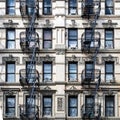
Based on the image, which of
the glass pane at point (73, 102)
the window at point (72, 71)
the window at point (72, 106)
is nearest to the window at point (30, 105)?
the window at point (72, 106)

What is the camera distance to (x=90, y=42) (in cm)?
3975

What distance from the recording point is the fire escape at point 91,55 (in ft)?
128

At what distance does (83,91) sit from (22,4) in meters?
8.28

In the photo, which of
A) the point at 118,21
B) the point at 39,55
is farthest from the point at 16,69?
the point at 118,21

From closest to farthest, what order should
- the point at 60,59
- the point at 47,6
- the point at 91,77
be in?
the point at 91,77
the point at 60,59
the point at 47,6

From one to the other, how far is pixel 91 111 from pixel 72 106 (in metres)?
1.55

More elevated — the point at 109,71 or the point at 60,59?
the point at 60,59

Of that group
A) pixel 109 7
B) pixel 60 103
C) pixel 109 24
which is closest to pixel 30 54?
pixel 60 103

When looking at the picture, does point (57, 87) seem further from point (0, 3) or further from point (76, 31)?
point (0, 3)

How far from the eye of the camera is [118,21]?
40.2 meters

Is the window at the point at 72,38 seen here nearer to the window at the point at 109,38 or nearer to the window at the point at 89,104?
the window at the point at 109,38

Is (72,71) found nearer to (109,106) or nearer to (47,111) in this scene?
(47,111)

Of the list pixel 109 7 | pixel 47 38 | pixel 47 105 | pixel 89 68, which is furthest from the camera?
pixel 109 7

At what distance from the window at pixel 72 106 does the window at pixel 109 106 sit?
7.58ft
